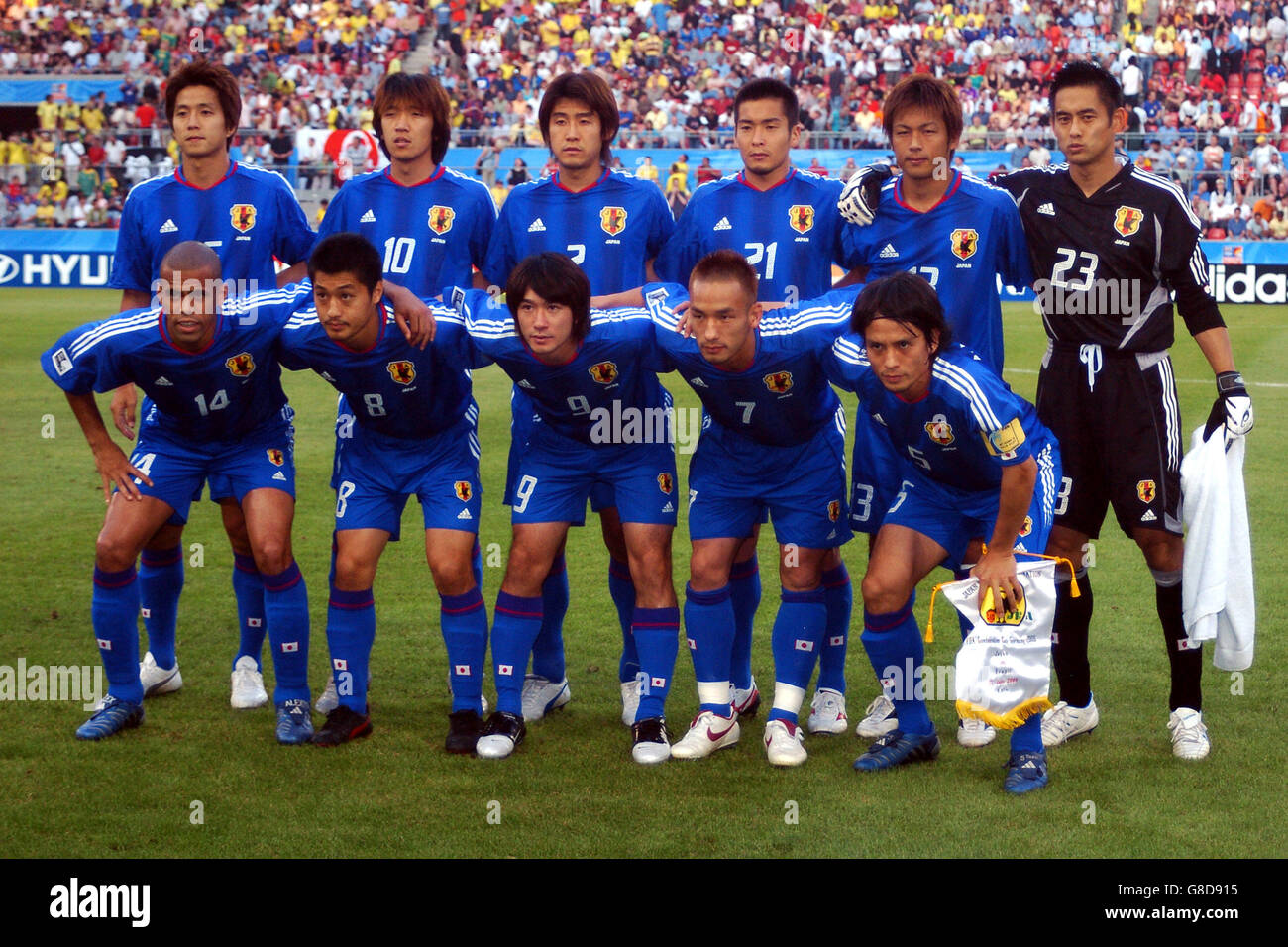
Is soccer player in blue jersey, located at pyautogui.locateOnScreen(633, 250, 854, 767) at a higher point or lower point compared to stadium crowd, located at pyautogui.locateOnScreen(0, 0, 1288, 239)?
lower

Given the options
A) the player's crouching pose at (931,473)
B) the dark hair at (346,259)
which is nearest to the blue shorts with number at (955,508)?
the player's crouching pose at (931,473)

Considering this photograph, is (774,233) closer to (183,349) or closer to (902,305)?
(902,305)

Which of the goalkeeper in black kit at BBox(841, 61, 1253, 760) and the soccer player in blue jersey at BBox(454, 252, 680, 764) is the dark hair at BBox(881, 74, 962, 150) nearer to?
the goalkeeper in black kit at BBox(841, 61, 1253, 760)

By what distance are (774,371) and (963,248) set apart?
857mm

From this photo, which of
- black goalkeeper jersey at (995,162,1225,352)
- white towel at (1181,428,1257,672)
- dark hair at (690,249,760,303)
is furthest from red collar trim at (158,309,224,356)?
white towel at (1181,428,1257,672)

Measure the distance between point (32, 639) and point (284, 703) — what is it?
175 centimetres

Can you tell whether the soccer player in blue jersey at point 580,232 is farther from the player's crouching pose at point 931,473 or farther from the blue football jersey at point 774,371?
the player's crouching pose at point 931,473

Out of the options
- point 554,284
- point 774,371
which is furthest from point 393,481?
point 774,371

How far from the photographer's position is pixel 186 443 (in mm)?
5348

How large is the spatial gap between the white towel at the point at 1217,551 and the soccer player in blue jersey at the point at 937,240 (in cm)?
78

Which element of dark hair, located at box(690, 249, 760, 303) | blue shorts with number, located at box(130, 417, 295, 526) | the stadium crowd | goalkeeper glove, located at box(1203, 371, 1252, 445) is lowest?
blue shorts with number, located at box(130, 417, 295, 526)

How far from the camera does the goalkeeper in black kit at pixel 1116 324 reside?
16.1 feet

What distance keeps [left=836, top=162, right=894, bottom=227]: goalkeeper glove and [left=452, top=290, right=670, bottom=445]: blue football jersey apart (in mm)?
844

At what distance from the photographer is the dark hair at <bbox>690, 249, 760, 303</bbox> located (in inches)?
185
